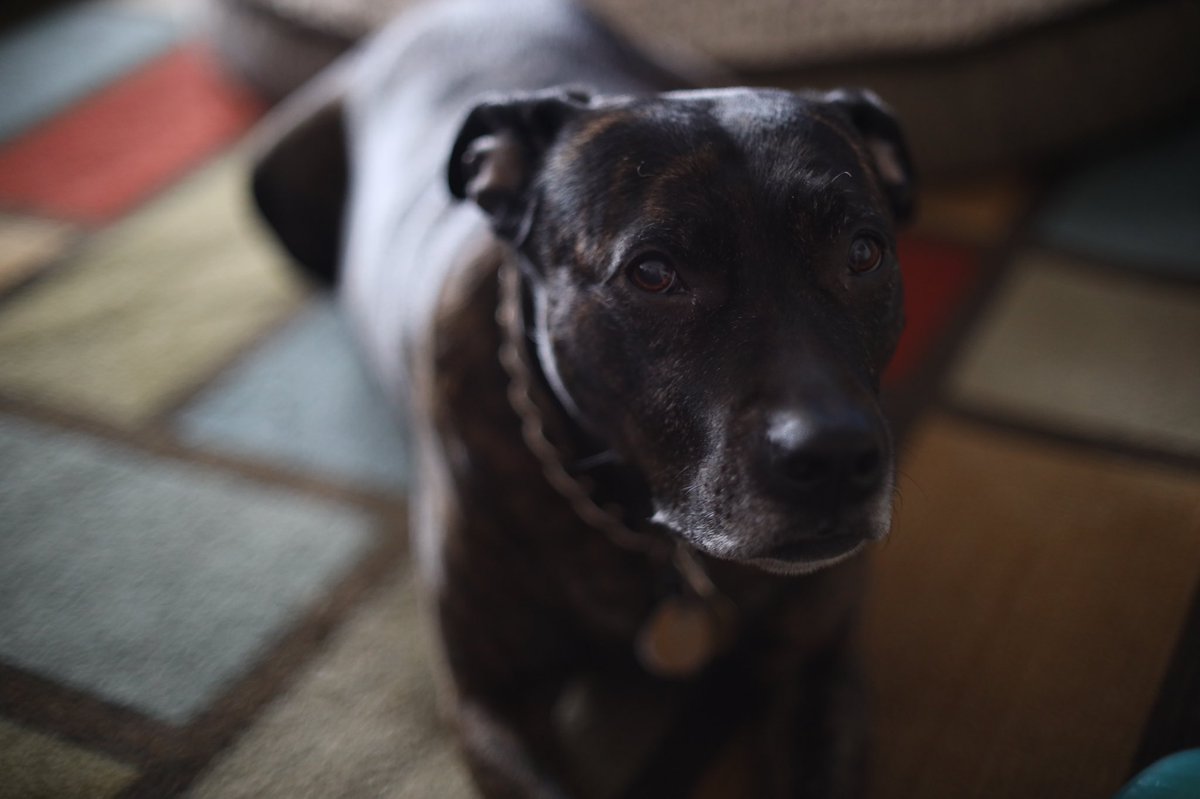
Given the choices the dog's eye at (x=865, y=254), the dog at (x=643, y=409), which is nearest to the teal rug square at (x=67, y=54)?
the dog at (x=643, y=409)

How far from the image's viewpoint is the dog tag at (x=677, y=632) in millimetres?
1517

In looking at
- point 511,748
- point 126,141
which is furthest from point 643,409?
point 126,141

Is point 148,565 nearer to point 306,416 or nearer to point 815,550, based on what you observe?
point 306,416

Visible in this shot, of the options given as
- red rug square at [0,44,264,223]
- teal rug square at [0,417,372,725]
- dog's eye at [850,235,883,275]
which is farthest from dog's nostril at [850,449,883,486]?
red rug square at [0,44,264,223]

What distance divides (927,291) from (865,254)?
1293mm

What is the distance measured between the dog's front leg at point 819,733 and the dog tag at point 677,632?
0.56 feet

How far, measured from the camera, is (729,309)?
121 centimetres

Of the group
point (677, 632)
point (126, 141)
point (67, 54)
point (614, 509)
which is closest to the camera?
point (614, 509)

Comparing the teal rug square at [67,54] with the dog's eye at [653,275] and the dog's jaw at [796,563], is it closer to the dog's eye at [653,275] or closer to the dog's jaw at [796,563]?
the dog's eye at [653,275]

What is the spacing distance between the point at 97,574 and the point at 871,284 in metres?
1.43

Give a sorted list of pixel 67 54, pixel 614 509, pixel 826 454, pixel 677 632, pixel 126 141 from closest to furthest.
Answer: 1. pixel 826 454
2. pixel 614 509
3. pixel 677 632
4. pixel 126 141
5. pixel 67 54

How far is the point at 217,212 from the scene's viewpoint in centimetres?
287

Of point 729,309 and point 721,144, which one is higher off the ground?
point 721,144

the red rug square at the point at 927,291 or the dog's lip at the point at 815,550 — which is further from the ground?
the dog's lip at the point at 815,550
